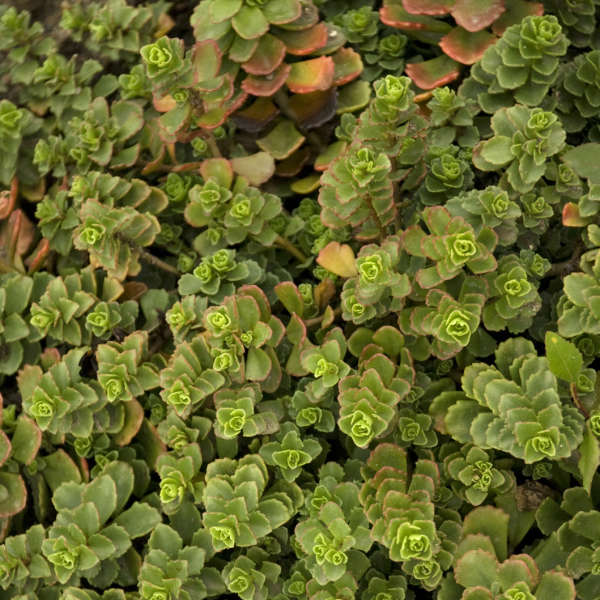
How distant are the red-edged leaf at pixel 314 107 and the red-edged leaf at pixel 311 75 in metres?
0.08

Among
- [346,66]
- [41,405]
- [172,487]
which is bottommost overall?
[172,487]

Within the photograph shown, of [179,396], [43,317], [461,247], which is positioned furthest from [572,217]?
[43,317]

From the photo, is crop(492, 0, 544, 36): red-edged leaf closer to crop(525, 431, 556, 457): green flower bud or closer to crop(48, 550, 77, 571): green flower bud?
crop(525, 431, 556, 457): green flower bud

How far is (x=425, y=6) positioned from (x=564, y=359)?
1.12 meters

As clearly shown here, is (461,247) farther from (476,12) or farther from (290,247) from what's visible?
(476,12)

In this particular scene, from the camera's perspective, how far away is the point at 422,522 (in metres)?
1.67

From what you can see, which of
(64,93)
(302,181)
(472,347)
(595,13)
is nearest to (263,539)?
(472,347)

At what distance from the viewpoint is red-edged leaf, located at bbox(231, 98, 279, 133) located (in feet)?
7.88

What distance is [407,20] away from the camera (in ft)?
7.77

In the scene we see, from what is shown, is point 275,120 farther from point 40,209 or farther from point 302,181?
point 40,209

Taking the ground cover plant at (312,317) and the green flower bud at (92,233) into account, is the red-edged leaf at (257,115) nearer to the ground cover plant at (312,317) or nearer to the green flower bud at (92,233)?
the ground cover plant at (312,317)

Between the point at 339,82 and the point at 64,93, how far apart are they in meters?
0.87

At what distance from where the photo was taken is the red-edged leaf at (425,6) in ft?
7.42

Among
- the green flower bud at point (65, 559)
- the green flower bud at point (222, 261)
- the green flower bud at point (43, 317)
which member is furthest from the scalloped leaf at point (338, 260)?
the green flower bud at point (65, 559)
